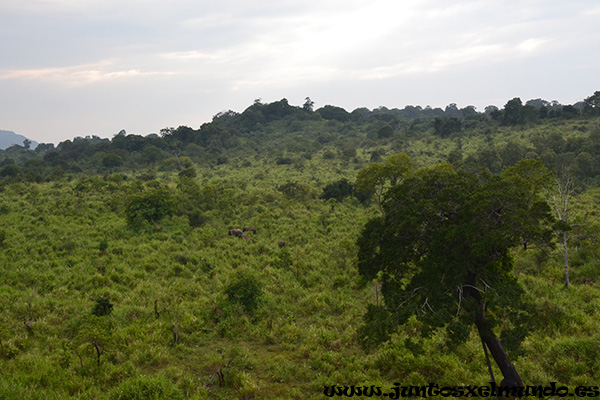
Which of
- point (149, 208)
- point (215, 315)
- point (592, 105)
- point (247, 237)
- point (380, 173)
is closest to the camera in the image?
point (215, 315)

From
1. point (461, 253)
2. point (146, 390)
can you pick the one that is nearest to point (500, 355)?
point (461, 253)

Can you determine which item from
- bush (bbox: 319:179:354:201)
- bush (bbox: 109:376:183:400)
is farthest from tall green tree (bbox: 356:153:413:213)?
bush (bbox: 109:376:183:400)

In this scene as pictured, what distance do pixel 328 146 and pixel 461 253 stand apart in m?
74.9

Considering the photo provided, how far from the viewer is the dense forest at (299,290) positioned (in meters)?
9.05

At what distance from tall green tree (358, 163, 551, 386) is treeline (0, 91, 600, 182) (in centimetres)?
3657

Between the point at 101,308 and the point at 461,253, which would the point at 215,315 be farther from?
the point at 461,253

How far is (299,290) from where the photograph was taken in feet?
57.8

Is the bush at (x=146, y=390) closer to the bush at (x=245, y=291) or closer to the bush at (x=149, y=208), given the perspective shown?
the bush at (x=245, y=291)

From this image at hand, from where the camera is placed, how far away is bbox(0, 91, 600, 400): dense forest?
29.7 feet

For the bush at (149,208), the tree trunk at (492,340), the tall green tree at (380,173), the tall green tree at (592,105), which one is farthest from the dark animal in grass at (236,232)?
the tall green tree at (592,105)

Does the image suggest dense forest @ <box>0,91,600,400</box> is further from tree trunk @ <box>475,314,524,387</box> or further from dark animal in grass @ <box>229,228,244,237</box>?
dark animal in grass @ <box>229,228,244,237</box>

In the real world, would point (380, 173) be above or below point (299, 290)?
above

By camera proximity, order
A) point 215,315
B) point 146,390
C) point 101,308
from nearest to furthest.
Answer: point 146,390 → point 101,308 → point 215,315

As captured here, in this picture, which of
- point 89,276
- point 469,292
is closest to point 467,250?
point 469,292
